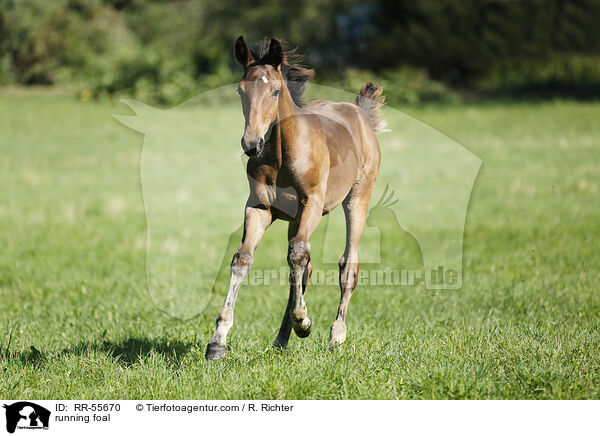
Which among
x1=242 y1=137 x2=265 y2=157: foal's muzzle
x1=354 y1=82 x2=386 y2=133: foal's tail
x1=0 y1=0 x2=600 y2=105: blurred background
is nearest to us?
x1=242 y1=137 x2=265 y2=157: foal's muzzle

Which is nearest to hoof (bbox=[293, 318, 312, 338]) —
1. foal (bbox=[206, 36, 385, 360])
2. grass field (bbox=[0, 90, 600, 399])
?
foal (bbox=[206, 36, 385, 360])

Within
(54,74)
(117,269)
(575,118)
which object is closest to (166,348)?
(117,269)

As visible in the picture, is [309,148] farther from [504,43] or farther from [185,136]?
[504,43]

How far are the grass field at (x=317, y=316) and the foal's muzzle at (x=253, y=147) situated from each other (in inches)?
66.5

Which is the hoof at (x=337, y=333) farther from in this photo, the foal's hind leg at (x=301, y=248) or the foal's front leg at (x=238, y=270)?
the foal's front leg at (x=238, y=270)

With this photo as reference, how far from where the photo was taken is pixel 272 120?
11.5 feet

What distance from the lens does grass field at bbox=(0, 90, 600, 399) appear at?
4.16m

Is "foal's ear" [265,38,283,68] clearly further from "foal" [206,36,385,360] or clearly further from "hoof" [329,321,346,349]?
"hoof" [329,321,346,349]

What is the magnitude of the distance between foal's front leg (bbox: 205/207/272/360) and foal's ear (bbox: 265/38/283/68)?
0.91m

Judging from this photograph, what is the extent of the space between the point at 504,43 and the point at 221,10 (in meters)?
17.2

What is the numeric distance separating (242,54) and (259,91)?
306 mm

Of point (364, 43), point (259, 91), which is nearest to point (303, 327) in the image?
point (259, 91)
